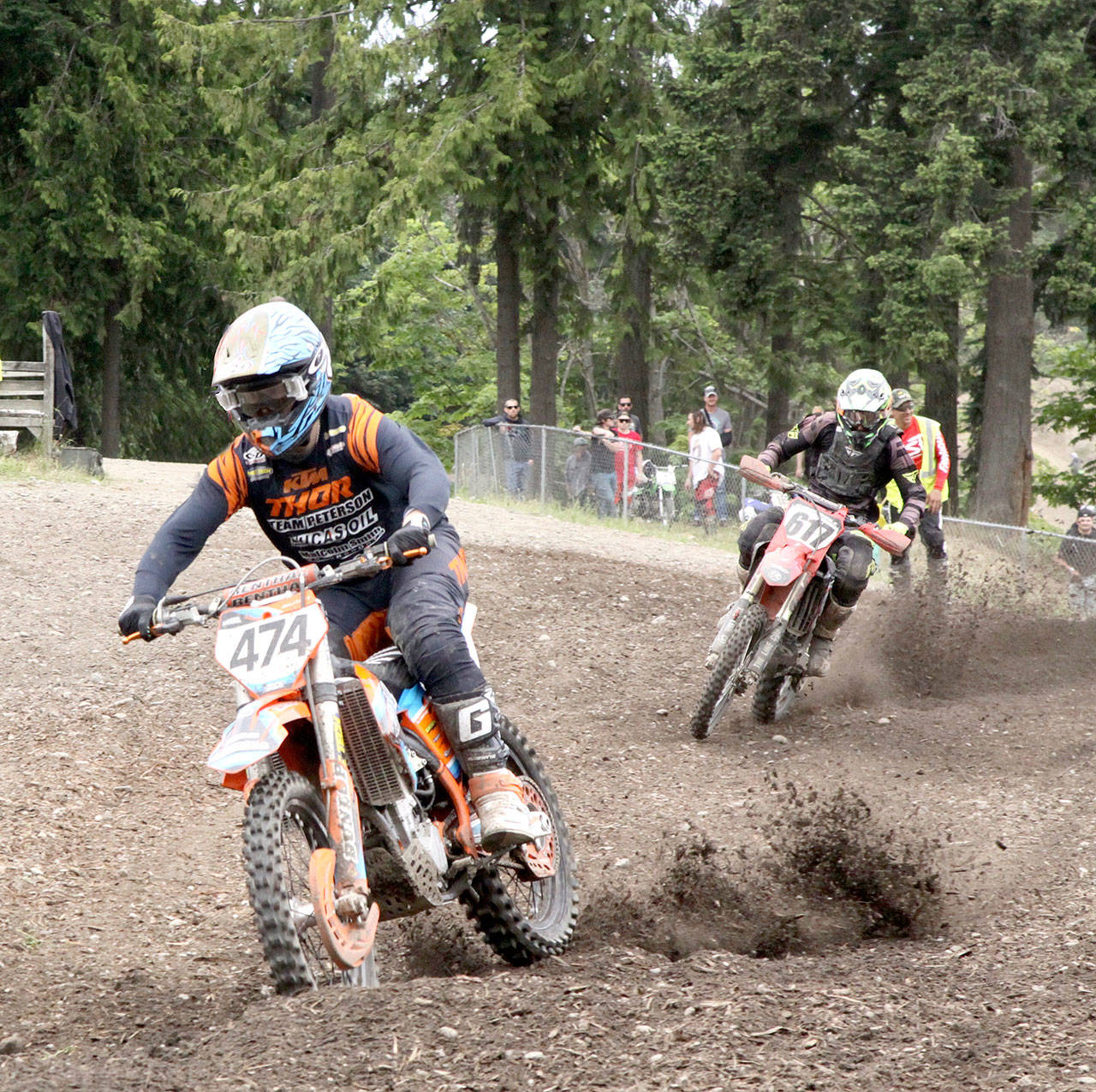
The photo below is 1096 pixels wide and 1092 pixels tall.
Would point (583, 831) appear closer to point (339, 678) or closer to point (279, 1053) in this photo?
point (339, 678)

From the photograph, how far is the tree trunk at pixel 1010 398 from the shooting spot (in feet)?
76.8

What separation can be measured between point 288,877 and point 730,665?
4.84 meters

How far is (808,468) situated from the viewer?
33.0 feet

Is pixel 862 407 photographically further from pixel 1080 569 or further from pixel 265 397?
pixel 1080 569

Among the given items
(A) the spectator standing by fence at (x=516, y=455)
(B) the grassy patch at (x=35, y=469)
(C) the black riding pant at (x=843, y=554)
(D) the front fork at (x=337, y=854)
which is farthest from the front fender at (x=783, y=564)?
(A) the spectator standing by fence at (x=516, y=455)

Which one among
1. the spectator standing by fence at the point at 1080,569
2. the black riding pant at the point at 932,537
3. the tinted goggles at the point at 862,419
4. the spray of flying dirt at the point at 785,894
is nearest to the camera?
the spray of flying dirt at the point at 785,894

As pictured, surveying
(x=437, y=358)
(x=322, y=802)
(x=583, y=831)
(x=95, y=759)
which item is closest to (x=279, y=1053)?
(x=322, y=802)

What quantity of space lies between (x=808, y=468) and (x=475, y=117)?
15.5 m

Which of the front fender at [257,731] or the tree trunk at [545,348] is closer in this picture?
the front fender at [257,731]

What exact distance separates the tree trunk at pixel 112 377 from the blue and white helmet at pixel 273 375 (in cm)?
2802

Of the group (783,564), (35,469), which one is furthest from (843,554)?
(35,469)

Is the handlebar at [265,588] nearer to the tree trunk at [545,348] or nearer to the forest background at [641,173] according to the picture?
the forest background at [641,173]

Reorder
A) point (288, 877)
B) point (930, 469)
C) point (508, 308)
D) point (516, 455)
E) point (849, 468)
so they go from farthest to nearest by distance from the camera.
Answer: point (508, 308)
point (516, 455)
point (930, 469)
point (849, 468)
point (288, 877)

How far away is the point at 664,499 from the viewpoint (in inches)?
715
